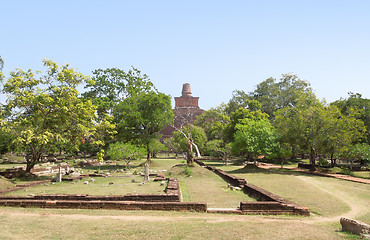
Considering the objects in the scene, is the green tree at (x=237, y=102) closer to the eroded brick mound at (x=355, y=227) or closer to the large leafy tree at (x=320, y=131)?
the large leafy tree at (x=320, y=131)

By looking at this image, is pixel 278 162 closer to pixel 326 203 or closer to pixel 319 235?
pixel 326 203

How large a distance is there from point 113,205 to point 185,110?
6485 cm

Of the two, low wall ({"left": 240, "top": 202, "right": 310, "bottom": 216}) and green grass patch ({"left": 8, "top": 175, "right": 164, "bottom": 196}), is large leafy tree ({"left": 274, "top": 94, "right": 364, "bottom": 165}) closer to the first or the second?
green grass patch ({"left": 8, "top": 175, "right": 164, "bottom": 196})

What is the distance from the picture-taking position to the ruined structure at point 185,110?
69.2 metres

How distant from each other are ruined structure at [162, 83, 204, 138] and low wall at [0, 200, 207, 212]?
5687 centimetres

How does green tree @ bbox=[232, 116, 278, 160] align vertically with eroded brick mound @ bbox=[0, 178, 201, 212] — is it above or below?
above

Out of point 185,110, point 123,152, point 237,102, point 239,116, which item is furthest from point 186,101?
point 123,152

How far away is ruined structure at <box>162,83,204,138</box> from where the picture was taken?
69.2 m

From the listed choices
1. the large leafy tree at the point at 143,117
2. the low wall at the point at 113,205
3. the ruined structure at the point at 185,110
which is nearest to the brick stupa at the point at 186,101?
the ruined structure at the point at 185,110

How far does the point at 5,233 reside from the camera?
5125mm

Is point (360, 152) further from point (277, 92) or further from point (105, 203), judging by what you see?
point (277, 92)

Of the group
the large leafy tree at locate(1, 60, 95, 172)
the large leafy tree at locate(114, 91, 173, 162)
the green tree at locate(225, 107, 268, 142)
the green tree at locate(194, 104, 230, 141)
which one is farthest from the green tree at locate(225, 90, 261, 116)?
the large leafy tree at locate(1, 60, 95, 172)

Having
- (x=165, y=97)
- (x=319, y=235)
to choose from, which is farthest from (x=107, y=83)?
(x=319, y=235)

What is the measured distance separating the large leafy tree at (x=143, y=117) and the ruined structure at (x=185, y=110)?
37882mm
